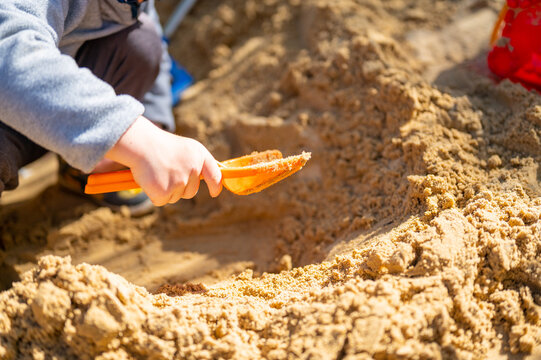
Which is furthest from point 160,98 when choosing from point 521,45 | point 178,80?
point 521,45

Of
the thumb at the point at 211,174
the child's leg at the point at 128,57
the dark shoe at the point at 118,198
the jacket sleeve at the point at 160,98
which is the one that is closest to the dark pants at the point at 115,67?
the child's leg at the point at 128,57

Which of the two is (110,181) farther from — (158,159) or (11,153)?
(11,153)

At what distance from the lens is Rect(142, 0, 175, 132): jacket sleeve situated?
4.94 feet

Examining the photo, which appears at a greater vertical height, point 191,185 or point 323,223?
point 191,185

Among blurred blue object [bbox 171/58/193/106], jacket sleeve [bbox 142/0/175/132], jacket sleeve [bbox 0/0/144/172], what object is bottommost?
blurred blue object [bbox 171/58/193/106]

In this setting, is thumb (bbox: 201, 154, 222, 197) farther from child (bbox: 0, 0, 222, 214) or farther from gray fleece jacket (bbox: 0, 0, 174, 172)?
gray fleece jacket (bbox: 0, 0, 174, 172)

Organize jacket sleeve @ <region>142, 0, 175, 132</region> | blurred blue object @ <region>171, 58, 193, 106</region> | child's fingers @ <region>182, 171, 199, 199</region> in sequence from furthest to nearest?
blurred blue object @ <region>171, 58, 193, 106</region> → jacket sleeve @ <region>142, 0, 175, 132</region> → child's fingers @ <region>182, 171, 199, 199</region>

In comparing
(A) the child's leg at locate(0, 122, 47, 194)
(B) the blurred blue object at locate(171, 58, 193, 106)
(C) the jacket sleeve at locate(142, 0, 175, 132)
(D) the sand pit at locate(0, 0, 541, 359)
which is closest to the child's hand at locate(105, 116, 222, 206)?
(D) the sand pit at locate(0, 0, 541, 359)

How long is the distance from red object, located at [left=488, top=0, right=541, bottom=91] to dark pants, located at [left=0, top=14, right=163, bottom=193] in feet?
3.31

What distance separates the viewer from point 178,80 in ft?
5.91

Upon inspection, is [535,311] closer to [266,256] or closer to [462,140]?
[462,140]

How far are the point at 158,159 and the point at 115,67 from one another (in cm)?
52

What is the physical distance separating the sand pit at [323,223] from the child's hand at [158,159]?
0.61ft

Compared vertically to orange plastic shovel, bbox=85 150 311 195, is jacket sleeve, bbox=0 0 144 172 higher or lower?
higher
